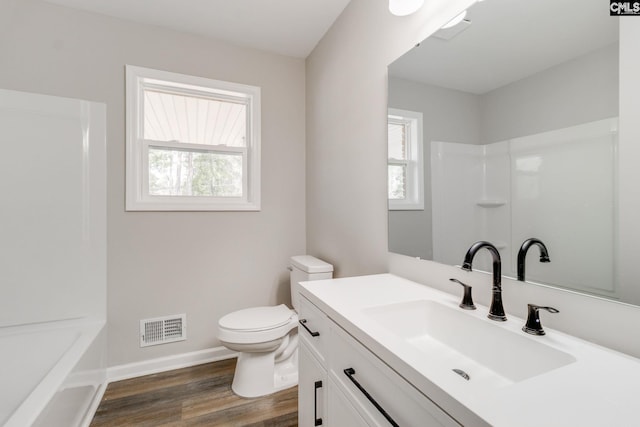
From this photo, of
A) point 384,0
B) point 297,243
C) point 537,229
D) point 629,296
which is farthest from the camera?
point 297,243

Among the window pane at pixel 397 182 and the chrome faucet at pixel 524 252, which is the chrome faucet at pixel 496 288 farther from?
the window pane at pixel 397 182

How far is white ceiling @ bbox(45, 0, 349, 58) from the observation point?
191cm

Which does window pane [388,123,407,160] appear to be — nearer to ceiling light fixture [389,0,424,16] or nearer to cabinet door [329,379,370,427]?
ceiling light fixture [389,0,424,16]

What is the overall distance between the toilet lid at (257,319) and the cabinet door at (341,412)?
0.85 meters

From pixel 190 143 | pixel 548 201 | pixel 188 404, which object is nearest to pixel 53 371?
pixel 188 404

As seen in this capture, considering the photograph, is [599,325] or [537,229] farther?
[537,229]

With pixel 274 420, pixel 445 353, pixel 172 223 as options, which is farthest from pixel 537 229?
pixel 172 223

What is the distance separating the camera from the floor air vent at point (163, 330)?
2104 mm

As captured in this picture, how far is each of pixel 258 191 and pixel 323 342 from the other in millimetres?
1575

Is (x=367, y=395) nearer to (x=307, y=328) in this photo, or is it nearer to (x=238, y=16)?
(x=307, y=328)

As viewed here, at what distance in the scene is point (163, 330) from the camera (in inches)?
84.7

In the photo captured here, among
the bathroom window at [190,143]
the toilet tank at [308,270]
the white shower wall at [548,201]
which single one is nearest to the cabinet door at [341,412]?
the white shower wall at [548,201]

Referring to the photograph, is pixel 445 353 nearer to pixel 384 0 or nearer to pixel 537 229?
pixel 537 229

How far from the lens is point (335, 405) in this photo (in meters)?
0.99
